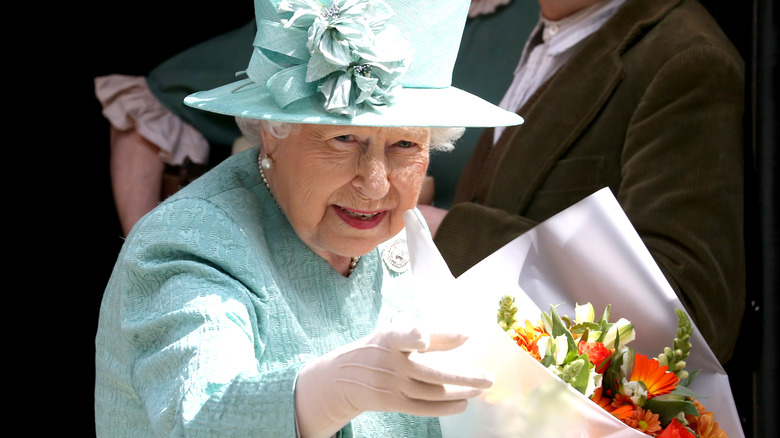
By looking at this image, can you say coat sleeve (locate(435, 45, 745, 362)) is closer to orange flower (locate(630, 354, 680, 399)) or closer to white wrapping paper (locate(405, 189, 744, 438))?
white wrapping paper (locate(405, 189, 744, 438))

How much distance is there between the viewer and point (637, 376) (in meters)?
1.52

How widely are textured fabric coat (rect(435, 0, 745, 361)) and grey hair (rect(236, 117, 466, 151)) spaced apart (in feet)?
2.25

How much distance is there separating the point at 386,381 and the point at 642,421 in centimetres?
42

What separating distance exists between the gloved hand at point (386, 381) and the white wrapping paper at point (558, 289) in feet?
0.56

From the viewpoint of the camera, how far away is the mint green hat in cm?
160

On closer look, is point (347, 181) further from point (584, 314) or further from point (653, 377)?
point (653, 377)

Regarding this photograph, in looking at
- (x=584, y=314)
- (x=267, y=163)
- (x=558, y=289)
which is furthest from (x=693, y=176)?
(x=267, y=163)

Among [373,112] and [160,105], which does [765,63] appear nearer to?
[373,112]

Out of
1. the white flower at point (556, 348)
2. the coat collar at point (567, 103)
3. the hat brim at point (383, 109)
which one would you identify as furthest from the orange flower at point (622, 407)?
the coat collar at point (567, 103)

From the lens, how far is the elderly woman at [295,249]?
4.50ft

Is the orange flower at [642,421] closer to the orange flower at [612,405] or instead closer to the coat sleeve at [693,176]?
the orange flower at [612,405]

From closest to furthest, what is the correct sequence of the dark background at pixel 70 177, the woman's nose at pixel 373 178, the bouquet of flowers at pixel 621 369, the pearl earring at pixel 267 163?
the bouquet of flowers at pixel 621 369
the woman's nose at pixel 373 178
the pearl earring at pixel 267 163
the dark background at pixel 70 177

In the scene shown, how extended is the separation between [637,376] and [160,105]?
194cm

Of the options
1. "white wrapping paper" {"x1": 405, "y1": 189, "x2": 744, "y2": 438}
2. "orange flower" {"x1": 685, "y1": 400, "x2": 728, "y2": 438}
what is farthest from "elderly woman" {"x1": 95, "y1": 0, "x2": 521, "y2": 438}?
"orange flower" {"x1": 685, "y1": 400, "x2": 728, "y2": 438}
